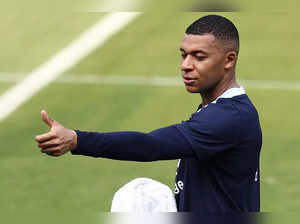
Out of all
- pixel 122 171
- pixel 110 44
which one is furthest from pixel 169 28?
pixel 122 171

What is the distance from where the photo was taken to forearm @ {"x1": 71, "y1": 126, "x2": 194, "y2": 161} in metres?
5.65

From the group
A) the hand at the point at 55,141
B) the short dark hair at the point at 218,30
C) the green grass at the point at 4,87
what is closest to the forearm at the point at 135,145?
the hand at the point at 55,141

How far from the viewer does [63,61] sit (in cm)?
1628

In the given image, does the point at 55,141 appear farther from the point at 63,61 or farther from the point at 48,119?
the point at 63,61

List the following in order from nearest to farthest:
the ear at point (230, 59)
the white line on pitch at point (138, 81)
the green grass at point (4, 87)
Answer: the ear at point (230, 59) → the green grass at point (4, 87) → the white line on pitch at point (138, 81)

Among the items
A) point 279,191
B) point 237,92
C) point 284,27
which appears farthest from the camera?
point 284,27

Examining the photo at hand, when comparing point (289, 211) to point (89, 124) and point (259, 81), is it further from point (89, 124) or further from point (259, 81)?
point (259, 81)

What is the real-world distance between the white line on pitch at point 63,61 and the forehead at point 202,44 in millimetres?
7679

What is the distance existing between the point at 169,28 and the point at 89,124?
5608 millimetres

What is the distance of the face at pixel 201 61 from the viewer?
6176 mm

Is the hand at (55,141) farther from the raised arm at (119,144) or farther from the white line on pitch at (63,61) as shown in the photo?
the white line on pitch at (63,61)

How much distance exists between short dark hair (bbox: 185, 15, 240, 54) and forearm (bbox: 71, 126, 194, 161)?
0.75 m

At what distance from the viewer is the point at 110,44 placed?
57.1ft

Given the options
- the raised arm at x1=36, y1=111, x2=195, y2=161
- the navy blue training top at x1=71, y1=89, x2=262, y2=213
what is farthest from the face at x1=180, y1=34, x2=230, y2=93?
the raised arm at x1=36, y1=111, x2=195, y2=161
